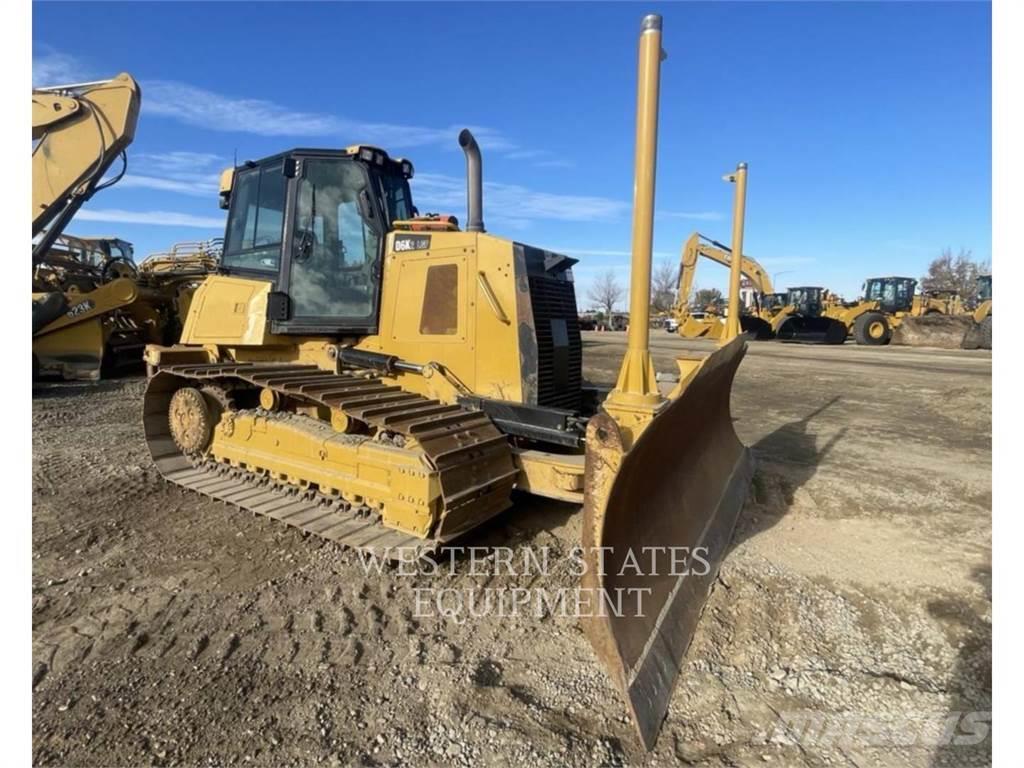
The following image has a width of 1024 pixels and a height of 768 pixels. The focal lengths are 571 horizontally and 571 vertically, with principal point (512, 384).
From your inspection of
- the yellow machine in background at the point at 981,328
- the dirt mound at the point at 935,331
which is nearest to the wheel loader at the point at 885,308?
the dirt mound at the point at 935,331

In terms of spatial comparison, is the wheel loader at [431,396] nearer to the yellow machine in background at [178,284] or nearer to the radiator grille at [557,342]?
the radiator grille at [557,342]

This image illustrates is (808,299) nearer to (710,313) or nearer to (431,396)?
(710,313)

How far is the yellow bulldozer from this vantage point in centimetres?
750

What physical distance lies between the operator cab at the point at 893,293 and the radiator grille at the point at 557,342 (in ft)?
92.0

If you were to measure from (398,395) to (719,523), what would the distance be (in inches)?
101

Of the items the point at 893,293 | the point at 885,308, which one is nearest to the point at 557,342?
the point at 885,308

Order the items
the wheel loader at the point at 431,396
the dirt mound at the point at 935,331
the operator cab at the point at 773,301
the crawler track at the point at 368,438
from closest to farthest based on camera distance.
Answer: the wheel loader at the point at 431,396 < the crawler track at the point at 368,438 < the dirt mound at the point at 935,331 < the operator cab at the point at 773,301

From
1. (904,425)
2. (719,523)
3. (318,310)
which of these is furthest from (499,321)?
(904,425)

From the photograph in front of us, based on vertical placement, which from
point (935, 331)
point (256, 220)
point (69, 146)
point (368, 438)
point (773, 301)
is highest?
point (773, 301)

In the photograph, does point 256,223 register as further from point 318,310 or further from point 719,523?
point 719,523

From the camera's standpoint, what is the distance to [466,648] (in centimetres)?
299

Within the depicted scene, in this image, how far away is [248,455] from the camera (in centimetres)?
474

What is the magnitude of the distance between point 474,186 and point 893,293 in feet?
96.8

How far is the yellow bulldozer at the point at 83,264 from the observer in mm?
7496
